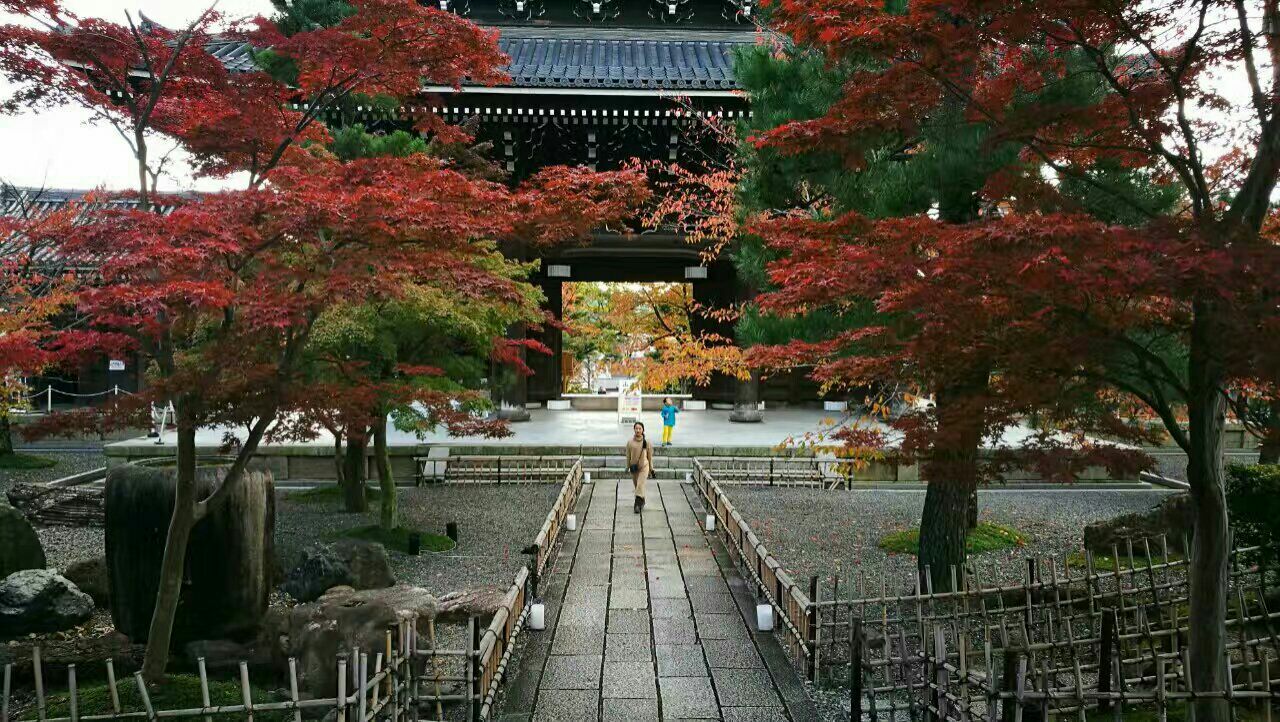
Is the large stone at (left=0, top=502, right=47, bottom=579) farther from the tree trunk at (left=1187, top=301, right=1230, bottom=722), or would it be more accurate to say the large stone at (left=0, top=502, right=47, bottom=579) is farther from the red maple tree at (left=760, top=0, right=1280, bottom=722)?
the tree trunk at (left=1187, top=301, right=1230, bottom=722)

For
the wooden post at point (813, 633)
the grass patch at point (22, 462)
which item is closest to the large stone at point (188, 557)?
the wooden post at point (813, 633)

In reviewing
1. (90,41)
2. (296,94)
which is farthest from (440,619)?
(90,41)

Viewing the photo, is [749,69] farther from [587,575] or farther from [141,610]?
[141,610]

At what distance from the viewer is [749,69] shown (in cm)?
870

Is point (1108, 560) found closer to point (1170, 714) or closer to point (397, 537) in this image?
point (1170, 714)

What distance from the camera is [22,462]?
15141 mm

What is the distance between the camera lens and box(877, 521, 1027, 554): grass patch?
963 centimetres

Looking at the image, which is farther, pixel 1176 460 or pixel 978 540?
pixel 1176 460

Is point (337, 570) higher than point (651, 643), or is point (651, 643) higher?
point (337, 570)

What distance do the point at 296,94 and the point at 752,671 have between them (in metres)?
5.65

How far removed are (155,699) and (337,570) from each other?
2.62 metres

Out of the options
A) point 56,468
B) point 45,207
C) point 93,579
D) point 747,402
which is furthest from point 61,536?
point 45,207

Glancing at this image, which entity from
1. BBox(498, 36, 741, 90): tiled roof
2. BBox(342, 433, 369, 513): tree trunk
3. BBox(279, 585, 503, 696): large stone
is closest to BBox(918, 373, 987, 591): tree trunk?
BBox(279, 585, 503, 696): large stone

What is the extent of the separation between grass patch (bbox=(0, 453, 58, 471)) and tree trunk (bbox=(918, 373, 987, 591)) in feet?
53.5
